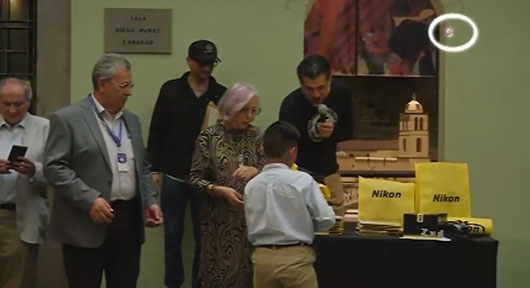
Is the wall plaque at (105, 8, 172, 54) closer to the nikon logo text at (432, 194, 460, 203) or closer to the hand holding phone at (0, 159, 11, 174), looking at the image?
the hand holding phone at (0, 159, 11, 174)

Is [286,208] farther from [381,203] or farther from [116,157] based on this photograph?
[116,157]

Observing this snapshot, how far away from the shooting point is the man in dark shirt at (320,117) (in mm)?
5258

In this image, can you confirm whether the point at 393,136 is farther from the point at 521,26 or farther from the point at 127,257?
the point at 127,257

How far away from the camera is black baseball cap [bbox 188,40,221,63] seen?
19.3 feet

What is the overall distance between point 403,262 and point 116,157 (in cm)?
162

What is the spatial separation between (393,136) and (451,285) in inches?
109

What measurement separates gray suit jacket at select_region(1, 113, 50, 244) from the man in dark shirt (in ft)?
5.12

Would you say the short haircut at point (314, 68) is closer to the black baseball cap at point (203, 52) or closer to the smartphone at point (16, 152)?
the black baseball cap at point (203, 52)

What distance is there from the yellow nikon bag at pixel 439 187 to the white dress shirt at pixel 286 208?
2.62 feet

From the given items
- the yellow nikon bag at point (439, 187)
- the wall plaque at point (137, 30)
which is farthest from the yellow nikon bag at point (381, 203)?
the wall plaque at point (137, 30)

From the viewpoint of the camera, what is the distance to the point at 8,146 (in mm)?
5066

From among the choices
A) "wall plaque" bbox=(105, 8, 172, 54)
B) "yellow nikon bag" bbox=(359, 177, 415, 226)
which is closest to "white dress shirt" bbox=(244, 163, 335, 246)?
"yellow nikon bag" bbox=(359, 177, 415, 226)

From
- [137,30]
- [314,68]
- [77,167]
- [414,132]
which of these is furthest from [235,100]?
[414,132]

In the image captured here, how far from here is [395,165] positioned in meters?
6.94
